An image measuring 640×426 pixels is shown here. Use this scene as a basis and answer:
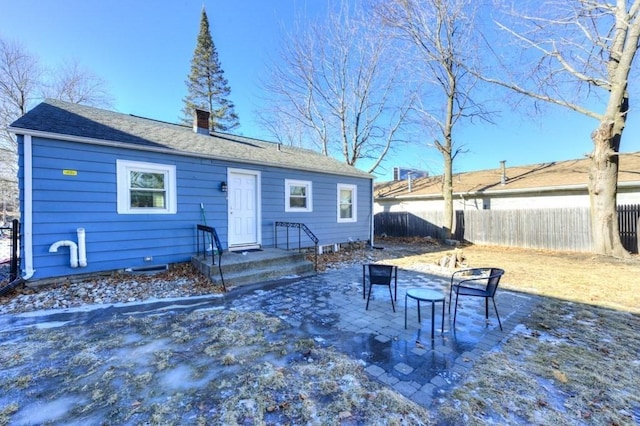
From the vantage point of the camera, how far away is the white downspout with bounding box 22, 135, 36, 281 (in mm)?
5129

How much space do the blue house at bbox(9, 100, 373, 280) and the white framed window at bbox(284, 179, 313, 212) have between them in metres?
0.03

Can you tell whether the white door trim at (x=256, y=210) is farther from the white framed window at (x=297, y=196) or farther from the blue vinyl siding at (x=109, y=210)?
the white framed window at (x=297, y=196)

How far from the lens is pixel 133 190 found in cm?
625

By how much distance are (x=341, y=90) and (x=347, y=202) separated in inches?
383

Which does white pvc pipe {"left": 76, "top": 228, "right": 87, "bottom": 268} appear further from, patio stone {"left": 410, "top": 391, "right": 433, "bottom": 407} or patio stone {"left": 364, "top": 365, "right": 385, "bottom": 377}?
patio stone {"left": 410, "top": 391, "right": 433, "bottom": 407}

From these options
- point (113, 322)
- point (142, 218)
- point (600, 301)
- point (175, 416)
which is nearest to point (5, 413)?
point (175, 416)

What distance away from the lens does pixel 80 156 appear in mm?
5621

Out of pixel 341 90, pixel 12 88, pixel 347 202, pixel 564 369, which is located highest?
pixel 341 90

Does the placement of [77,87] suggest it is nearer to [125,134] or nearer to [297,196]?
[125,134]

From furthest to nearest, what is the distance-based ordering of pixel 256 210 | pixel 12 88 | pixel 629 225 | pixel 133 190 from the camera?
pixel 12 88, pixel 629 225, pixel 256 210, pixel 133 190

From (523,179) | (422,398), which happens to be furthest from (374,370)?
(523,179)

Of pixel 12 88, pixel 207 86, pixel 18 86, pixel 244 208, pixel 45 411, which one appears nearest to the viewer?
pixel 45 411

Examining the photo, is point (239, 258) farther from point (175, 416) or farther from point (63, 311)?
point (175, 416)

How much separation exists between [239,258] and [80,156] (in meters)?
3.73
